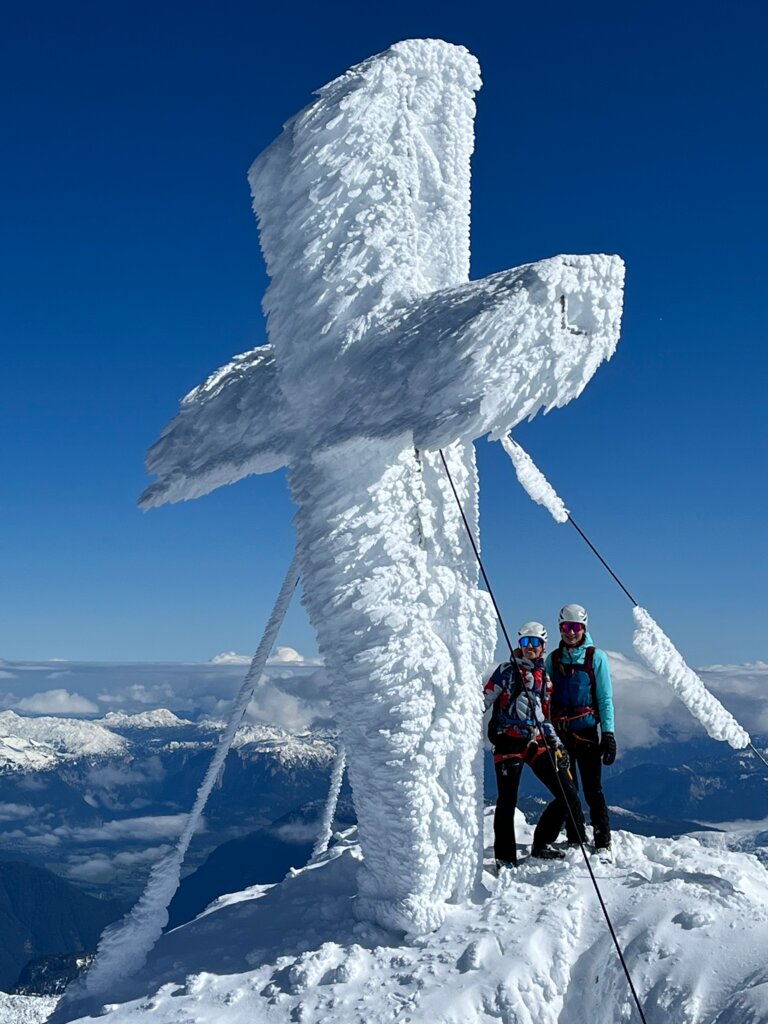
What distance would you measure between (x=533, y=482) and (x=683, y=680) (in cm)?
283

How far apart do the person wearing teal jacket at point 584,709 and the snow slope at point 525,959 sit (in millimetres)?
620

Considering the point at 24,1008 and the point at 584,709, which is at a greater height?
the point at 584,709

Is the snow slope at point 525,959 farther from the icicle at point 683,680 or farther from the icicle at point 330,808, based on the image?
the icicle at point 330,808

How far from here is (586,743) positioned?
9578 millimetres

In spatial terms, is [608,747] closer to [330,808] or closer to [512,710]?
[512,710]

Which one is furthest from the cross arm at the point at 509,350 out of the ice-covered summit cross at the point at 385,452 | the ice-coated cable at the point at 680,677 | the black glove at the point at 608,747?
the black glove at the point at 608,747

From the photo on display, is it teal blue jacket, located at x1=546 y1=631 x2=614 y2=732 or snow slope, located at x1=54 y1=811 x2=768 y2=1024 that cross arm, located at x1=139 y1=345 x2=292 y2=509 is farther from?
snow slope, located at x1=54 y1=811 x2=768 y2=1024

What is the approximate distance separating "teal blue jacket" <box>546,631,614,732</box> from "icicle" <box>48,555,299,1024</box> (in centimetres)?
321

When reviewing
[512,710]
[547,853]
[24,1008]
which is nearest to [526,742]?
[512,710]

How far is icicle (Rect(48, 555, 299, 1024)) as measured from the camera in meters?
9.61

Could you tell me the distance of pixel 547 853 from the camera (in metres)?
9.50

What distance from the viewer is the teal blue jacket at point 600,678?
952cm

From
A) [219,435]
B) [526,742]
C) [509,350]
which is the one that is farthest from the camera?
[219,435]

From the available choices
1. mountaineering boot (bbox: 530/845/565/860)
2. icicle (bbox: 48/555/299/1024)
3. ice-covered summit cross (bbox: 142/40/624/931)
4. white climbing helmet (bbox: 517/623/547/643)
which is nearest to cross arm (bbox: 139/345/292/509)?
ice-covered summit cross (bbox: 142/40/624/931)
